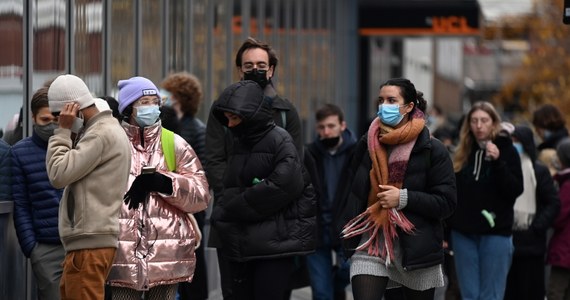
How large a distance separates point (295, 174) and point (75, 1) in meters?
3.78

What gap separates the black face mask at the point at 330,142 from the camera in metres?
13.5

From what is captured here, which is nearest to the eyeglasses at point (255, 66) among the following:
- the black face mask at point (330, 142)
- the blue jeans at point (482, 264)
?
the blue jeans at point (482, 264)

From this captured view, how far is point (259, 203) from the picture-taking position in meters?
9.74

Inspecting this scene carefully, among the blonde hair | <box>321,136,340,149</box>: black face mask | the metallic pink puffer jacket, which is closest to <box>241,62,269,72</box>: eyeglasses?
the metallic pink puffer jacket

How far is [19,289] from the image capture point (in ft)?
36.1

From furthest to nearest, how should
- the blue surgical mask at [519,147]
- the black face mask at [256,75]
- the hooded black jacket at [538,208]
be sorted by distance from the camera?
the blue surgical mask at [519,147] → the hooded black jacket at [538,208] → the black face mask at [256,75]

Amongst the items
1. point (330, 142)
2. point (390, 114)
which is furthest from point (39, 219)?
point (330, 142)

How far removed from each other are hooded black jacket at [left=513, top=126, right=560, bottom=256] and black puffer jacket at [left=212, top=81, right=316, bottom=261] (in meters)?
3.76

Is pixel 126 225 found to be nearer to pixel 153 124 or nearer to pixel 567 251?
pixel 153 124

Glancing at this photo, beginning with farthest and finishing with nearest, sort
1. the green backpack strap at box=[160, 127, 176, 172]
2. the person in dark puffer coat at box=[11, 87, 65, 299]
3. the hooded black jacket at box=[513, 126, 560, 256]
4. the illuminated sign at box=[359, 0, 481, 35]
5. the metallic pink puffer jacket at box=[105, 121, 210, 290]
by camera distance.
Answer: the illuminated sign at box=[359, 0, 481, 35], the hooded black jacket at box=[513, 126, 560, 256], the person in dark puffer coat at box=[11, 87, 65, 299], the green backpack strap at box=[160, 127, 176, 172], the metallic pink puffer jacket at box=[105, 121, 210, 290]

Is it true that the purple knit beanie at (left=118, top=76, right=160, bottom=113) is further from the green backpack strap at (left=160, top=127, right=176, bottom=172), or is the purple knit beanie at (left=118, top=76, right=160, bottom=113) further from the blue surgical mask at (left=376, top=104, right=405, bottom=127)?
the blue surgical mask at (left=376, top=104, right=405, bottom=127)

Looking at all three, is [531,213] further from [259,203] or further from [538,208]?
[259,203]

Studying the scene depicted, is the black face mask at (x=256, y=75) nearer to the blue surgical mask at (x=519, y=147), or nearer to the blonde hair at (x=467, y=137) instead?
the blonde hair at (x=467, y=137)

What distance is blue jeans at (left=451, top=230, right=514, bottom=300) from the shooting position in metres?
12.4
